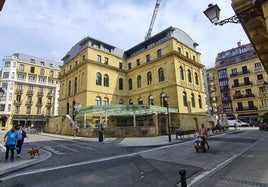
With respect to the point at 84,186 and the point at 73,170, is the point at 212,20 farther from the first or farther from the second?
the point at 73,170

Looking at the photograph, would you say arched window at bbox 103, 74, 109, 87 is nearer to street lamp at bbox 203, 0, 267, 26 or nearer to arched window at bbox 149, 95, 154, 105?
arched window at bbox 149, 95, 154, 105

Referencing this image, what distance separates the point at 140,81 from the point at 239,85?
31.0 m

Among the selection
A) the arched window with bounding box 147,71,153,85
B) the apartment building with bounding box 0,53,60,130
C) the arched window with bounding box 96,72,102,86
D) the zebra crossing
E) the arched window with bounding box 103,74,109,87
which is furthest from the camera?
the apartment building with bounding box 0,53,60,130

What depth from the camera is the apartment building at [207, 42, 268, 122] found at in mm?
44094

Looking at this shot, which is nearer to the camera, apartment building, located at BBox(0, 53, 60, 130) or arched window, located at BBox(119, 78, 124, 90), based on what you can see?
arched window, located at BBox(119, 78, 124, 90)

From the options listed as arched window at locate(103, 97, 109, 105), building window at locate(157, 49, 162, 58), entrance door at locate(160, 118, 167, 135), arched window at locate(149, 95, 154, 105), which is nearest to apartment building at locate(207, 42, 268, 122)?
arched window at locate(149, 95, 154, 105)

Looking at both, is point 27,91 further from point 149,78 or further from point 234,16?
point 234,16

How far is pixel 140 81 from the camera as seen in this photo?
33656mm

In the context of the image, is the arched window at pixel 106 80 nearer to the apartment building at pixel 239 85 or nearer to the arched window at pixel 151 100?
the arched window at pixel 151 100

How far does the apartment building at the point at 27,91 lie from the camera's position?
48062 mm

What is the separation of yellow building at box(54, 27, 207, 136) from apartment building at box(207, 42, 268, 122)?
16.9 meters

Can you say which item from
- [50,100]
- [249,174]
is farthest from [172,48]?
[50,100]

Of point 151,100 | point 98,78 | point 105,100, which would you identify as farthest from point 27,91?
point 151,100

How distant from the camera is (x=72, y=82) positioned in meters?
35.0
